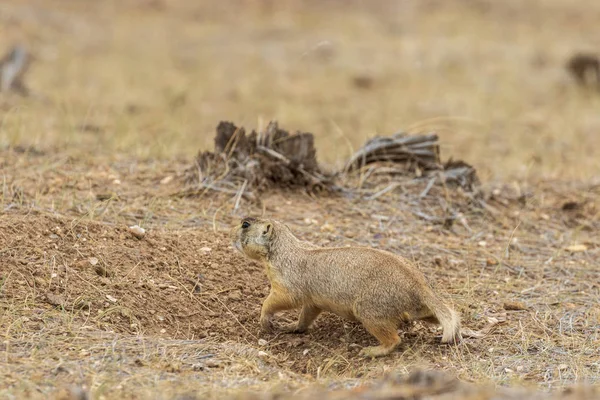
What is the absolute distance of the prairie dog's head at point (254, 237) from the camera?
5.18 metres

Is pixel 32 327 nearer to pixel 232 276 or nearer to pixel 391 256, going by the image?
pixel 232 276

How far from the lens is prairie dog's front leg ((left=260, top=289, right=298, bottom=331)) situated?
197 inches

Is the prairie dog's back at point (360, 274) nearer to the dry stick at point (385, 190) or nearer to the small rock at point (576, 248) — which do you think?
the dry stick at point (385, 190)

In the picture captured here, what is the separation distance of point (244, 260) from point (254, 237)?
603 mm

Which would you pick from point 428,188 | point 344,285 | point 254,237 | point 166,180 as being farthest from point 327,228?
point 344,285

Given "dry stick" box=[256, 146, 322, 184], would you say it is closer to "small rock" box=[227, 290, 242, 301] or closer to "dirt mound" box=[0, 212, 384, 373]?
"dirt mound" box=[0, 212, 384, 373]

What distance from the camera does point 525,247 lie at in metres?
6.65

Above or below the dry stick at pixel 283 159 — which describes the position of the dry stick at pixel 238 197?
below

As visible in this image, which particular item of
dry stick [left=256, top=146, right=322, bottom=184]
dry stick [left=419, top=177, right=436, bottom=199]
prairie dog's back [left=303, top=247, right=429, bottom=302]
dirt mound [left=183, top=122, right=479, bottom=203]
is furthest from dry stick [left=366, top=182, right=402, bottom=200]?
prairie dog's back [left=303, top=247, right=429, bottom=302]

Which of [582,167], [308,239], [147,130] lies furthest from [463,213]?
[147,130]

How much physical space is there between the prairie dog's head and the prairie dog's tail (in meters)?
1.10

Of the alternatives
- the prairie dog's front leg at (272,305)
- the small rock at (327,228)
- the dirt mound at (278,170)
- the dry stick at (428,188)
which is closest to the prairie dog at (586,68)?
the dirt mound at (278,170)

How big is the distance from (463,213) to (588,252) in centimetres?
103

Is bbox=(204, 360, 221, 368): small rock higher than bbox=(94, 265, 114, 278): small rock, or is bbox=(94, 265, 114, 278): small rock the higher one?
bbox=(94, 265, 114, 278): small rock
